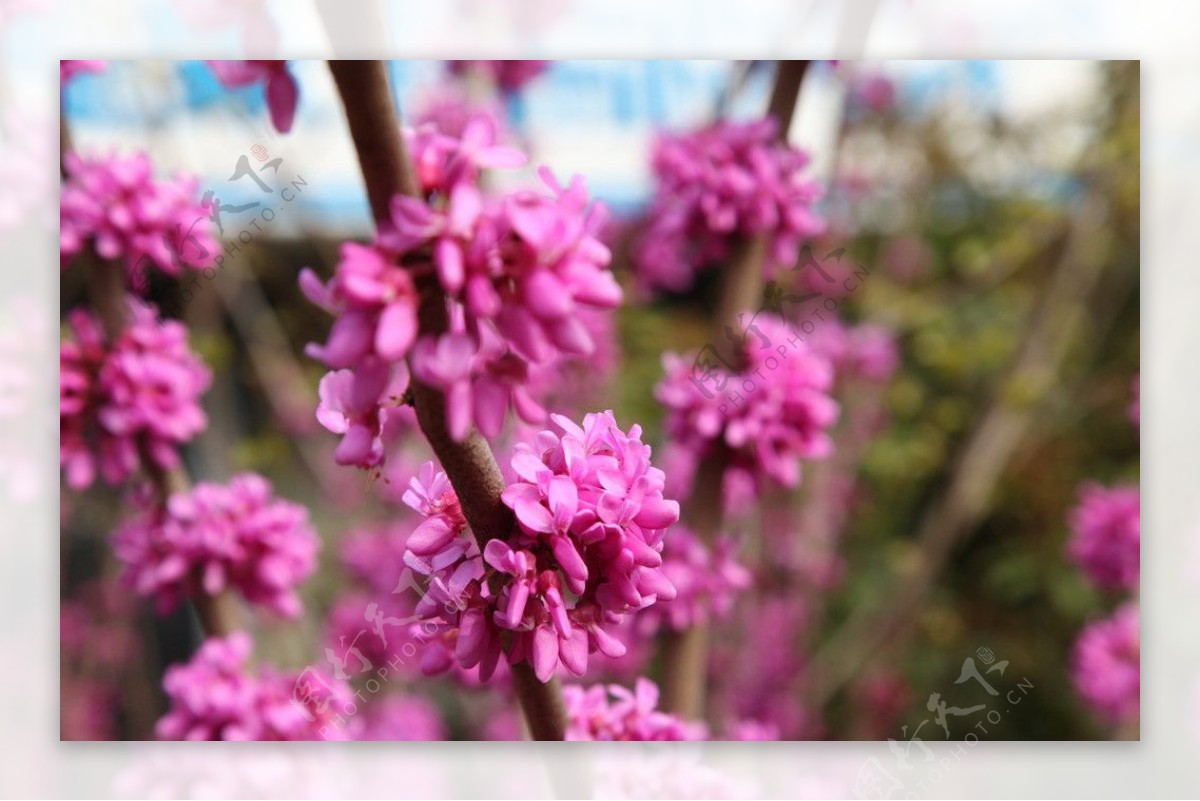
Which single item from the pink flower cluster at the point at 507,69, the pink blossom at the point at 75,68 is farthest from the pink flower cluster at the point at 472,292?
the pink blossom at the point at 75,68

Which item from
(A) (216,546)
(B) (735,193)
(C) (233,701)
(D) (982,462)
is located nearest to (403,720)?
(C) (233,701)

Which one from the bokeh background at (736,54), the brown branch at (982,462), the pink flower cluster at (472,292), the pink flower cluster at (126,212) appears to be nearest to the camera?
the pink flower cluster at (472,292)

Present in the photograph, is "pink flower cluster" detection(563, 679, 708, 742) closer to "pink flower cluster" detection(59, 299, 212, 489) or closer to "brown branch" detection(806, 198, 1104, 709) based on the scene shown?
"pink flower cluster" detection(59, 299, 212, 489)

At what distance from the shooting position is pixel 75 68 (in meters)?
1.95

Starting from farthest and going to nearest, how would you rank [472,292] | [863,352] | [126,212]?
[863,352], [126,212], [472,292]

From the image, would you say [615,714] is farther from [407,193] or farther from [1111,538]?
[1111,538]

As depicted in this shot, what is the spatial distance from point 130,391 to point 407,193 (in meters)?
1.03

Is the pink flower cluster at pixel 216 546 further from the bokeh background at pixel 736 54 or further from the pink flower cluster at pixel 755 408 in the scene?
the pink flower cluster at pixel 755 408

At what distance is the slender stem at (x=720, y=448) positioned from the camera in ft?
5.49

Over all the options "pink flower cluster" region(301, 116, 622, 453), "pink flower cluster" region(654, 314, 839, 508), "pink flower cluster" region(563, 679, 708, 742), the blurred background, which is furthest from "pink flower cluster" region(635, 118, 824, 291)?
"pink flower cluster" region(301, 116, 622, 453)

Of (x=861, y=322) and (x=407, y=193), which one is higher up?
(x=861, y=322)

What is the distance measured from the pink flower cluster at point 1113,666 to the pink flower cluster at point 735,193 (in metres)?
1.06

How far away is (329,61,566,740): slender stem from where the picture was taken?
812 mm

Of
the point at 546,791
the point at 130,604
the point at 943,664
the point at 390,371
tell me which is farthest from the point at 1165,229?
the point at 130,604
